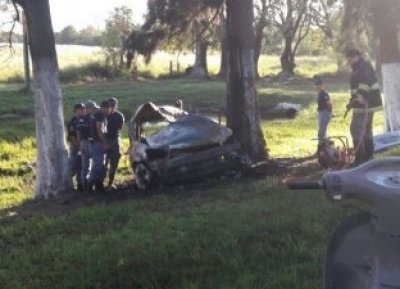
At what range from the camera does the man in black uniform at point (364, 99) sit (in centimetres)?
1089

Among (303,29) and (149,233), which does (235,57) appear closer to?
(149,233)

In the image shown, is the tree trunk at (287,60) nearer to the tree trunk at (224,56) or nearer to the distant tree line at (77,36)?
the tree trunk at (224,56)

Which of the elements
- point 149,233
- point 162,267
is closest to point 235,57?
point 149,233

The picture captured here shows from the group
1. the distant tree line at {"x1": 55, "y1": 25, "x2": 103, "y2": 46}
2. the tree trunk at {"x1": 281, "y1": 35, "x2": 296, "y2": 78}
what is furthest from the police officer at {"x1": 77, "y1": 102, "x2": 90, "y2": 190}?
the distant tree line at {"x1": 55, "y1": 25, "x2": 103, "y2": 46}

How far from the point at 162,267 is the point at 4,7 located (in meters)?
7.28

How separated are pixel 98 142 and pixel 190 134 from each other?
1506 millimetres

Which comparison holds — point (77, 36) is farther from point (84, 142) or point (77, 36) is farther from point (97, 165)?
point (97, 165)

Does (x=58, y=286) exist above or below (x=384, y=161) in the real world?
below

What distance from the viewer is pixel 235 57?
13.7m

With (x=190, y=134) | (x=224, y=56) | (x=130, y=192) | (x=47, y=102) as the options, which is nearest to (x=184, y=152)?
(x=190, y=134)

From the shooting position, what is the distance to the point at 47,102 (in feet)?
36.0

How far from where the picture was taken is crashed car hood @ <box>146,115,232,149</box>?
37.9 ft

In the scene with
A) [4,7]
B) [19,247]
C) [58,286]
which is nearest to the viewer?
[58,286]

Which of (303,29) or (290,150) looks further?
(303,29)
